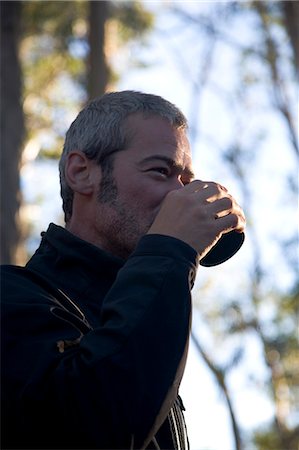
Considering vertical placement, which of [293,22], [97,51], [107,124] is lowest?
[107,124]

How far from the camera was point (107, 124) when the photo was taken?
7.72 ft

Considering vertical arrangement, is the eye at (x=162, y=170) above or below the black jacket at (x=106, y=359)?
above

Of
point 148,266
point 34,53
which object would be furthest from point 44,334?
point 34,53

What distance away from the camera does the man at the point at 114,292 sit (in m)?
1.69

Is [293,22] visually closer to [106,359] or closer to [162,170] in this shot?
[162,170]

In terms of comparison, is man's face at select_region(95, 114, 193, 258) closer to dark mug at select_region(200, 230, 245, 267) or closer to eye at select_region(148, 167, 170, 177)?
eye at select_region(148, 167, 170, 177)

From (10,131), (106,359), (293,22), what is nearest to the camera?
(106,359)

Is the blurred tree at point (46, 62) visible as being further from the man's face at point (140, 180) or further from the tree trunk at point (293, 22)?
the man's face at point (140, 180)

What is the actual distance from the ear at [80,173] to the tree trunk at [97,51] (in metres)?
8.94

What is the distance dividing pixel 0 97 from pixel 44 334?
404 inches

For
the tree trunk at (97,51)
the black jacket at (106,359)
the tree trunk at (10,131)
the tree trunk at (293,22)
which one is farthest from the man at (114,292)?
the tree trunk at (293,22)

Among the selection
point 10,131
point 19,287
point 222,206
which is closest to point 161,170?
point 222,206

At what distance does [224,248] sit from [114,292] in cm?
55

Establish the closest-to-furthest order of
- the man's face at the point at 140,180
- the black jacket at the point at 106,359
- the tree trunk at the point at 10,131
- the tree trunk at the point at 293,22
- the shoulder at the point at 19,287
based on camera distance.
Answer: the black jacket at the point at 106,359 < the shoulder at the point at 19,287 < the man's face at the point at 140,180 < the tree trunk at the point at 10,131 < the tree trunk at the point at 293,22
